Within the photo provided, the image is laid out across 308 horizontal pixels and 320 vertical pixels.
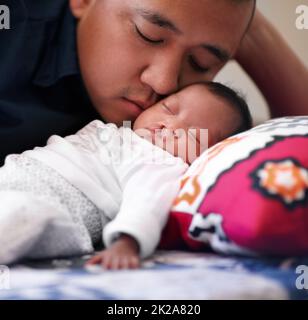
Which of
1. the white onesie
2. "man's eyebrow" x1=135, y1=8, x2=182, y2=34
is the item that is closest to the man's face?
"man's eyebrow" x1=135, y1=8, x2=182, y2=34

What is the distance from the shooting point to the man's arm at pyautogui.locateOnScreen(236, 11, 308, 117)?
1319 mm

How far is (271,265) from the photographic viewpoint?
67 cm

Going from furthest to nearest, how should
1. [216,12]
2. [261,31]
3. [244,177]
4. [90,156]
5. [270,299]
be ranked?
[261,31], [216,12], [90,156], [244,177], [270,299]

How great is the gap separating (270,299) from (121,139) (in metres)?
0.47

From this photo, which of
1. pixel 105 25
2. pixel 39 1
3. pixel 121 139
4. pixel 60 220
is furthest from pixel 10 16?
pixel 60 220

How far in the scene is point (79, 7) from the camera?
3.88 feet

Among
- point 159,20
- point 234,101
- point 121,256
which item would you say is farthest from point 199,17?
point 121,256

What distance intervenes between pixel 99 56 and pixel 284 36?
51cm

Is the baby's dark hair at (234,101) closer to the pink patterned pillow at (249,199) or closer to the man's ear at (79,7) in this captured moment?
the pink patterned pillow at (249,199)

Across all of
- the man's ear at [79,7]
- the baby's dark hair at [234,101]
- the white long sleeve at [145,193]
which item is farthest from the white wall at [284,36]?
the white long sleeve at [145,193]

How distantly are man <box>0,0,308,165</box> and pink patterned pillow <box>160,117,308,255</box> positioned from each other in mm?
310

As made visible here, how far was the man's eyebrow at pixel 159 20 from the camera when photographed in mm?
1027

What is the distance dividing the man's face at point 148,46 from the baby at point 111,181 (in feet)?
0.21
